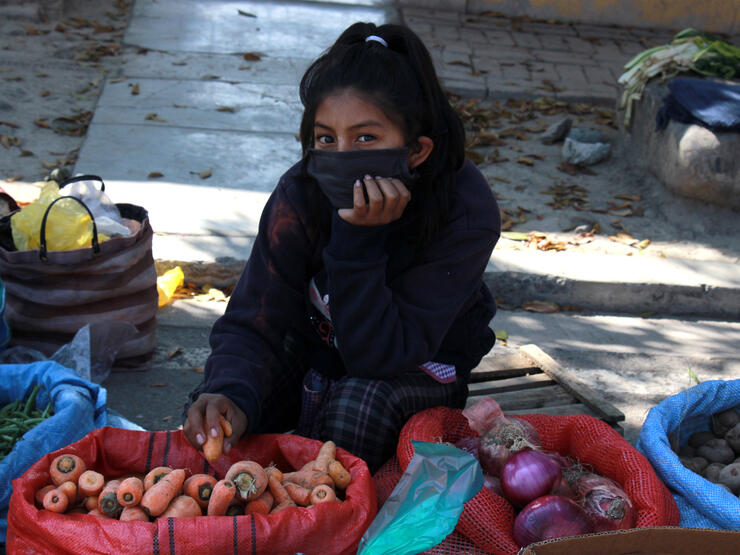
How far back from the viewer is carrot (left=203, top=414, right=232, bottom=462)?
2.07 meters

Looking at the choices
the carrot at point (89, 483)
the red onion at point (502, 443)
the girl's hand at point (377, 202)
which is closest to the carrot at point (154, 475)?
the carrot at point (89, 483)

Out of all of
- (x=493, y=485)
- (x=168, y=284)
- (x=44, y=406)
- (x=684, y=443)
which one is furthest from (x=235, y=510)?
(x=168, y=284)

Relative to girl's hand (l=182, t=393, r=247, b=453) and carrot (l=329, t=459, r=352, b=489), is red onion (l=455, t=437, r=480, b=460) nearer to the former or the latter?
carrot (l=329, t=459, r=352, b=489)

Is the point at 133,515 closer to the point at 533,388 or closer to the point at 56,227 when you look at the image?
the point at 56,227

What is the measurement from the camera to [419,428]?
2318 mm

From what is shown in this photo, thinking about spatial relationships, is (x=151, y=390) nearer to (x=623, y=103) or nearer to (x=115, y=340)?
(x=115, y=340)

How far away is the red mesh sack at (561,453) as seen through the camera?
214 cm

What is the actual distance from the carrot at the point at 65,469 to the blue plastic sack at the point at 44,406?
28cm

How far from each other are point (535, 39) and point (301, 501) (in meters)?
7.29

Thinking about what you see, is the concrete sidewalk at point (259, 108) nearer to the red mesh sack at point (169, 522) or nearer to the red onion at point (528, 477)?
the red mesh sack at point (169, 522)

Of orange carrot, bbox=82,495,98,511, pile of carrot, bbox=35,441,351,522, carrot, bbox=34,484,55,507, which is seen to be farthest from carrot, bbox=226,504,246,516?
carrot, bbox=34,484,55,507

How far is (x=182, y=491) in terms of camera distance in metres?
2.10

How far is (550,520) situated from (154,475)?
1036 mm

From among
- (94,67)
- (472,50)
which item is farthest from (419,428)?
(472,50)
